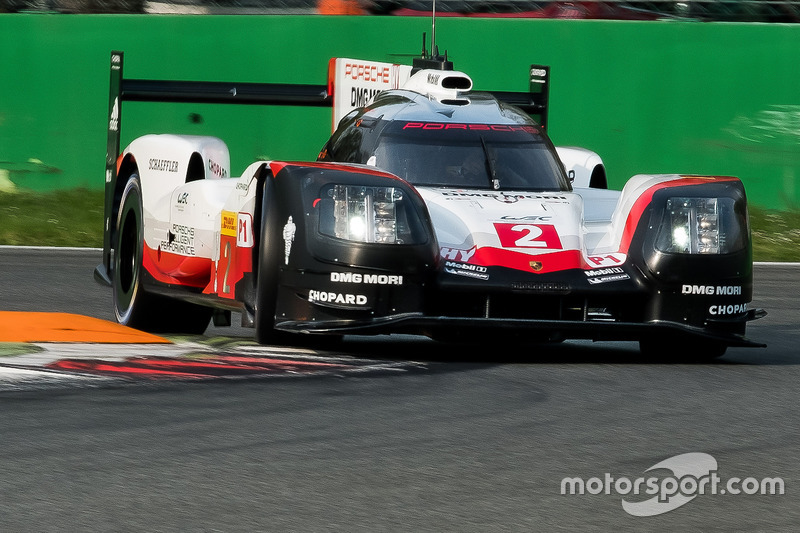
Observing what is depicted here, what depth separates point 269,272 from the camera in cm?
A: 692

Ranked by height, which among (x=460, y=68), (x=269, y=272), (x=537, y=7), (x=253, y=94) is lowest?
(x=269, y=272)

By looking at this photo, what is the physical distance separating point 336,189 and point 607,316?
139 cm

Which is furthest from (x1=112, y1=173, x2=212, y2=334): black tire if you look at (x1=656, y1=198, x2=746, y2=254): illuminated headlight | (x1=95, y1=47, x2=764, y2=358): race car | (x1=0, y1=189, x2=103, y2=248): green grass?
(x1=0, y1=189, x2=103, y2=248): green grass

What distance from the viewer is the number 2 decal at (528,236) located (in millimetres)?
7012

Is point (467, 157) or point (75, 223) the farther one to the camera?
point (75, 223)

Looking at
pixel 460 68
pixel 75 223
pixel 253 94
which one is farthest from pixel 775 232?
pixel 253 94

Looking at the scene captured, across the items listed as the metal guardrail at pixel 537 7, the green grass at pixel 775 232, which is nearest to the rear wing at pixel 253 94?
the green grass at pixel 775 232

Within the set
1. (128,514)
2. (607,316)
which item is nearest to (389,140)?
(607,316)

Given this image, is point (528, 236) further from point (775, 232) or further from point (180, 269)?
point (775, 232)

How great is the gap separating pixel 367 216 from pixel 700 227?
1.63 meters

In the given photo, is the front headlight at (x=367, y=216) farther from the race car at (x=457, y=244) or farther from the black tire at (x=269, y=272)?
the black tire at (x=269, y=272)

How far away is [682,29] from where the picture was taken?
15953 mm

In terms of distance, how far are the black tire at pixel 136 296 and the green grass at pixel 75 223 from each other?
5.74 m

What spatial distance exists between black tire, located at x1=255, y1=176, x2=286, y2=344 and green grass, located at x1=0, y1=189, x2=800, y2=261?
26.9 feet
